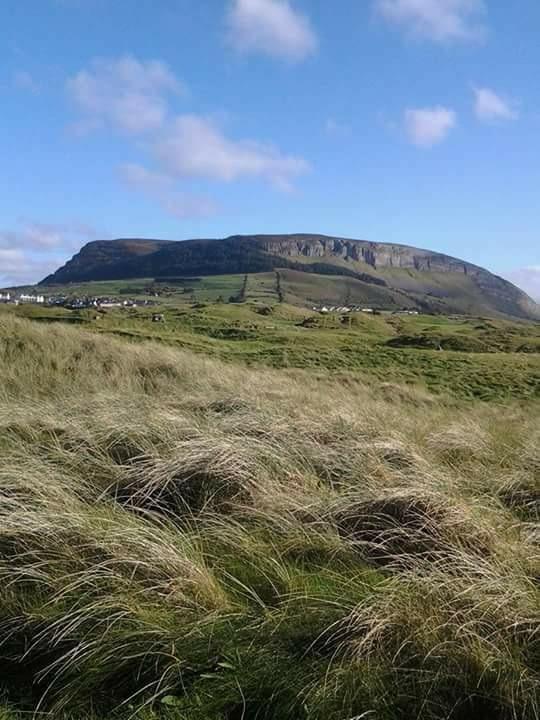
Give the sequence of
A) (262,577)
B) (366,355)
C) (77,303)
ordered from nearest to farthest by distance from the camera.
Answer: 1. (262,577)
2. (366,355)
3. (77,303)

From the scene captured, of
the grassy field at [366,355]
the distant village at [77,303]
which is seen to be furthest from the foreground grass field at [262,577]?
the distant village at [77,303]

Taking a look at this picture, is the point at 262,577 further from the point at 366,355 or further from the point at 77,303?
the point at 77,303

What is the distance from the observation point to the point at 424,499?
13.1 feet

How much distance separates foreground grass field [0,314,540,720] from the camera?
96.8 inches

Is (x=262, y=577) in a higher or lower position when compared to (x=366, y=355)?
higher

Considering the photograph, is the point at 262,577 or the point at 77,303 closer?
the point at 262,577

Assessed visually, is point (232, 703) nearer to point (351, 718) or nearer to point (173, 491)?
point (351, 718)

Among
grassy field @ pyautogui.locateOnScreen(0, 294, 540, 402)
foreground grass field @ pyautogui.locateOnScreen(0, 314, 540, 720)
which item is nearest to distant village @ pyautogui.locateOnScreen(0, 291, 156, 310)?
grassy field @ pyautogui.locateOnScreen(0, 294, 540, 402)

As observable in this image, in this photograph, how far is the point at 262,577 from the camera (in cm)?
336

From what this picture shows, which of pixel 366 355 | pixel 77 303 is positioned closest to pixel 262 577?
pixel 366 355

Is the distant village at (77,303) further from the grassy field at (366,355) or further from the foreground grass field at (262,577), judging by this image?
the foreground grass field at (262,577)

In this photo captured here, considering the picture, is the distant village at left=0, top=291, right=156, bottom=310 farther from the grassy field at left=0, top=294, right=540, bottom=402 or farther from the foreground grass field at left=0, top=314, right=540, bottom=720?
the foreground grass field at left=0, top=314, right=540, bottom=720

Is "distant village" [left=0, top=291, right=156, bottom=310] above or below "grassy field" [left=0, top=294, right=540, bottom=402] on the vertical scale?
above

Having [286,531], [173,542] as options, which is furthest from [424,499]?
[173,542]
